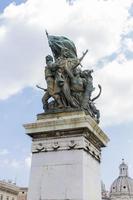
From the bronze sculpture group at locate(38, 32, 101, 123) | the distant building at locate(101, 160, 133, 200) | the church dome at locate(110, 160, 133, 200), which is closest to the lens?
the bronze sculpture group at locate(38, 32, 101, 123)

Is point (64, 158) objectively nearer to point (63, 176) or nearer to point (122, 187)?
point (63, 176)

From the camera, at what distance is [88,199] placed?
8383 millimetres

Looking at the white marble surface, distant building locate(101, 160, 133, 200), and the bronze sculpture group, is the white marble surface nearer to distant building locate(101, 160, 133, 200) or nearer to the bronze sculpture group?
the bronze sculpture group

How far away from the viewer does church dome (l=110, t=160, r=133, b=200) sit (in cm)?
17044

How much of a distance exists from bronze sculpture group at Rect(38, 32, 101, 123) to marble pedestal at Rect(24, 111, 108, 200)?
38cm

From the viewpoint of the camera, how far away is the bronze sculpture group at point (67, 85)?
30.8 ft

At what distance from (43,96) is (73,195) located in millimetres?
2641

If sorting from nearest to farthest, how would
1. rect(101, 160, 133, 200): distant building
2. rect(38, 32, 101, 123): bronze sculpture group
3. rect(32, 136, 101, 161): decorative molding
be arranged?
rect(32, 136, 101, 161): decorative molding < rect(38, 32, 101, 123): bronze sculpture group < rect(101, 160, 133, 200): distant building

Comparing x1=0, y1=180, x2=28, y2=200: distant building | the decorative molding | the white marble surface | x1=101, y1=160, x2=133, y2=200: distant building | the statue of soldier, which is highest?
x1=101, y1=160, x2=133, y2=200: distant building

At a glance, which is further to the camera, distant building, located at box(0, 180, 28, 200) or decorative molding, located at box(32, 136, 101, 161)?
distant building, located at box(0, 180, 28, 200)

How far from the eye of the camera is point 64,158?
8.67m

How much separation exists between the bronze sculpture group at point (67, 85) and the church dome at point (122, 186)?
537 feet

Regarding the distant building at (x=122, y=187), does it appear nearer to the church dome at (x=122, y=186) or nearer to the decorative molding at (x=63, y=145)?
the church dome at (x=122, y=186)

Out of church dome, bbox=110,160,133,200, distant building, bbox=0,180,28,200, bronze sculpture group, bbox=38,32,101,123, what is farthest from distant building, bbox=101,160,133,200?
bronze sculpture group, bbox=38,32,101,123
